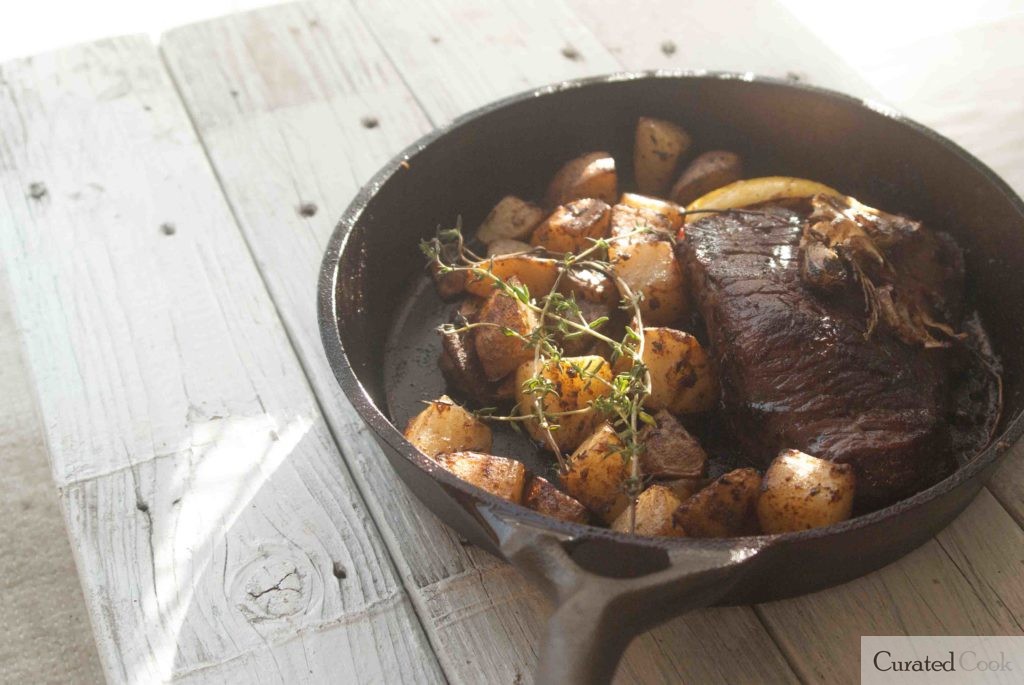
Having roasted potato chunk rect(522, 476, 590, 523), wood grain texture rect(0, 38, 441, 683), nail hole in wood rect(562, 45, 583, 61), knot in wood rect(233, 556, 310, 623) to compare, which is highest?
roasted potato chunk rect(522, 476, 590, 523)

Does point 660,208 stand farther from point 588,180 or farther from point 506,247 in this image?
point 506,247

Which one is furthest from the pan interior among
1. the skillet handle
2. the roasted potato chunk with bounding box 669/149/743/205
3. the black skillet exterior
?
the skillet handle

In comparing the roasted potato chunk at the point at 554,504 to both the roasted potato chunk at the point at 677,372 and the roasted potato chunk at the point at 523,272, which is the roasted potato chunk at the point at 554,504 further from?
the roasted potato chunk at the point at 523,272

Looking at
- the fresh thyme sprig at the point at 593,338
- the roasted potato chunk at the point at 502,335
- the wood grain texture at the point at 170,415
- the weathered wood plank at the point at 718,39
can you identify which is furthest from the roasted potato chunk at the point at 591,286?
the weathered wood plank at the point at 718,39

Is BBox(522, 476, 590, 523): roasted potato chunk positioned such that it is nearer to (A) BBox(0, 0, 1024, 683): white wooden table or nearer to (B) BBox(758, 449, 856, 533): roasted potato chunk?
(A) BBox(0, 0, 1024, 683): white wooden table

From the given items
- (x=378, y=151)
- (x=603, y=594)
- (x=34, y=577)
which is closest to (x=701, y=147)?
(x=378, y=151)

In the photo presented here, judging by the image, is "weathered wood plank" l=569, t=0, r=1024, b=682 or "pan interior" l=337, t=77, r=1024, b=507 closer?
"weathered wood plank" l=569, t=0, r=1024, b=682
